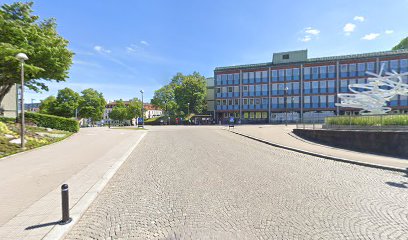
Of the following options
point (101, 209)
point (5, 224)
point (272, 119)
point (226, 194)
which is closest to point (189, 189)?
point (226, 194)

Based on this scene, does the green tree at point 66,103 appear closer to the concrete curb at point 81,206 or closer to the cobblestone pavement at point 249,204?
the concrete curb at point 81,206

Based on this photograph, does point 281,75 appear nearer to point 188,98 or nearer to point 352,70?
point 352,70

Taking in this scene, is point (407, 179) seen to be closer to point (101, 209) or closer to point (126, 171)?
point (101, 209)

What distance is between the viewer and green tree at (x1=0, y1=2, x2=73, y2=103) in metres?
11.9

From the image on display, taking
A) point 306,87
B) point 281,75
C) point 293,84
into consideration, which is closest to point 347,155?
point 306,87

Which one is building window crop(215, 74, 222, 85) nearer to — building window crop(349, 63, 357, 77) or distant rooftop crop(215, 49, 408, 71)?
distant rooftop crop(215, 49, 408, 71)

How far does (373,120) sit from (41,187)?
57.5ft

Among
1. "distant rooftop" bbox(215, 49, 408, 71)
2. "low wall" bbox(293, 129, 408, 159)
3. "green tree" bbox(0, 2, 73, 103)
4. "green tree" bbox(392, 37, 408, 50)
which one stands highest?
"green tree" bbox(392, 37, 408, 50)

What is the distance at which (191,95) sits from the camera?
194 feet

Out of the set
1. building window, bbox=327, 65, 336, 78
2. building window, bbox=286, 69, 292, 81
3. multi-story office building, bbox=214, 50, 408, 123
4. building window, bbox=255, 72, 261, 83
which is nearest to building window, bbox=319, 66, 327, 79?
multi-story office building, bbox=214, 50, 408, 123

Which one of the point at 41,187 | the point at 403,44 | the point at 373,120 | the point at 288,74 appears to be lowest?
the point at 41,187

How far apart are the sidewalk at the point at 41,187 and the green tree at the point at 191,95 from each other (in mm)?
50491

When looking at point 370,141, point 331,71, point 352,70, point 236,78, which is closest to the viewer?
point 370,141

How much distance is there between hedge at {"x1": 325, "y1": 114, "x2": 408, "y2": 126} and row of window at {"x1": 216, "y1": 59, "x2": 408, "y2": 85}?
36.6 m
